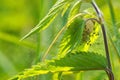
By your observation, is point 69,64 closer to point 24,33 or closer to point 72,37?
point 72,37

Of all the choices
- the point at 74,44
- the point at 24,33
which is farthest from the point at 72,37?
the point at 24,33

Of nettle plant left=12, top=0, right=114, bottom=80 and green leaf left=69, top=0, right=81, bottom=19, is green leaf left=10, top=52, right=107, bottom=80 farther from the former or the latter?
green leaf left=69, top=0, right=81, bottom=19

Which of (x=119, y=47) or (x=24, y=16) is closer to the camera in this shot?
(x=119, y=47)

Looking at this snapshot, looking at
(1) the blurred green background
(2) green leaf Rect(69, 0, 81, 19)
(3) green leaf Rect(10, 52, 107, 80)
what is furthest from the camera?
(1) the blurred green background

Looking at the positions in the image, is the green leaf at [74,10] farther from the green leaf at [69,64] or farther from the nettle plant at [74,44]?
the green leaf at [69,64]

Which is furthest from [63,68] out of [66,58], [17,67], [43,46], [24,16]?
[24,16]

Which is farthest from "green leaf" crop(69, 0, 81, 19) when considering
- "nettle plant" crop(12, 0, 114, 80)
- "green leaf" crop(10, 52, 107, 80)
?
"green leaf" crop(10, 52, 107, 80)

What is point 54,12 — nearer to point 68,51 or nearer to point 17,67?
point 68,51
